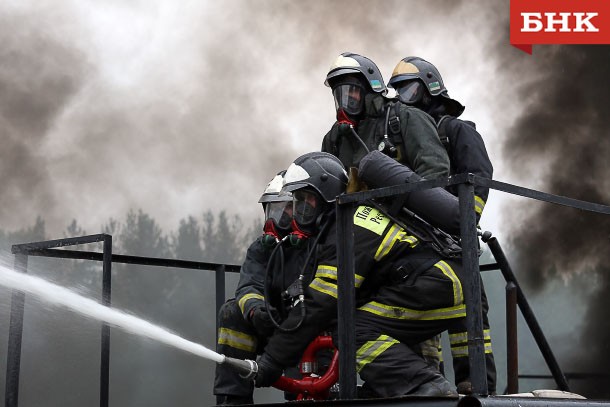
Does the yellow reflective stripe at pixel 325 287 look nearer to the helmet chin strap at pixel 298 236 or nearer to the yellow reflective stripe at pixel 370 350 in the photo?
the yellow reflective stripe at pixel 370 350

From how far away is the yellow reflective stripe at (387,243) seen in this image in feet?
12.6

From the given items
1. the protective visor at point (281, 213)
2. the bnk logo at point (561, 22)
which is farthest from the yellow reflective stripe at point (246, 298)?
the bnk logo at point (561, 22)

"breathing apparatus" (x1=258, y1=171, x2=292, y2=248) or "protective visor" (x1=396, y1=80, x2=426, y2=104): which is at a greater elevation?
"protective visor" (x1=396, y1=80, x2=426, y2=104)

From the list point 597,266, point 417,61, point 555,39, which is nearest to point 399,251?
point 417,61

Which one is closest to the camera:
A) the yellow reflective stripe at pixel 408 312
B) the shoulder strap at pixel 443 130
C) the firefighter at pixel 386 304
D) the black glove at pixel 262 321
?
the firefighter at pixel 386 304

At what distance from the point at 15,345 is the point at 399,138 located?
2361 mm

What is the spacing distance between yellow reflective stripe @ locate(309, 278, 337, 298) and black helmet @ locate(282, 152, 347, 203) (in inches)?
19.5

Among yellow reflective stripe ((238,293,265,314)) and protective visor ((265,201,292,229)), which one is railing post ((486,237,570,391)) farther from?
yellow reflective stripe ((238,293,265,314))

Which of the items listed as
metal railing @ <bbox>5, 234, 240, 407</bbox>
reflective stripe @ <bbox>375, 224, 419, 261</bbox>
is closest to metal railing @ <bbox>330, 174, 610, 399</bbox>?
reflective stripe @ <bbox>375, 224, 419, 261</bbox>

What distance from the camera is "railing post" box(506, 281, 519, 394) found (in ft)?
16.0

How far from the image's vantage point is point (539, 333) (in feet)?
15.9

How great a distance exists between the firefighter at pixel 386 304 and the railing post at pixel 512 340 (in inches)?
36.5

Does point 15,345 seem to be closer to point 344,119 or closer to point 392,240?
point 344,119

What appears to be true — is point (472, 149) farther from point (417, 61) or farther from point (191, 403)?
point (191, 403)
